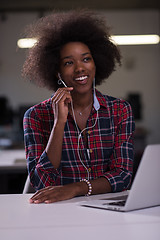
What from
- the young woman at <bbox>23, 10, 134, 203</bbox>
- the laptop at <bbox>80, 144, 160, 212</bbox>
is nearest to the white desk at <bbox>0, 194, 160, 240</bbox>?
the laptop at <bbox>80, 144, 160, 212</bbox>

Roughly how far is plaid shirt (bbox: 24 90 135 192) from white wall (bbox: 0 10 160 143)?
6.83 meters

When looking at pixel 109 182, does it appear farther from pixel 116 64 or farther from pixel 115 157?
pixel 116 64

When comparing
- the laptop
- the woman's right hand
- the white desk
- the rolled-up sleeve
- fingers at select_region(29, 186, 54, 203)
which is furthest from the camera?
the woman's right hand

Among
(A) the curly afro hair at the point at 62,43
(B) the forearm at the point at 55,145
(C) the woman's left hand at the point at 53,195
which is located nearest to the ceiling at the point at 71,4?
(A) the curly afro hair at the point at 62,43

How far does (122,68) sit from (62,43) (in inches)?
272

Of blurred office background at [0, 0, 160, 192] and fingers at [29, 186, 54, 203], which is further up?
blurred office background at [0, 0, 160, 192]

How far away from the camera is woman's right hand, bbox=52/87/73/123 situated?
2025 millimetres

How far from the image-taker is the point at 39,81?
8.07ft

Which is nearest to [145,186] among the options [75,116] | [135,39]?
[75,116]

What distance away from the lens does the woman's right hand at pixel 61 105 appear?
203cm

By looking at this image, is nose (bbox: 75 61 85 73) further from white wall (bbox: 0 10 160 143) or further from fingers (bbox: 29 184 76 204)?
white wall (bbox: 0 10 160 143)

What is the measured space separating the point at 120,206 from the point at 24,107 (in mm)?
5018

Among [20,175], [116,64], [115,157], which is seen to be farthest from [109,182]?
[20,175]

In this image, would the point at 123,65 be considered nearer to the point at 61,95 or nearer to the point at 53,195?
the point at 61,95
